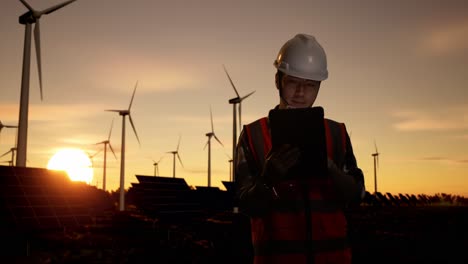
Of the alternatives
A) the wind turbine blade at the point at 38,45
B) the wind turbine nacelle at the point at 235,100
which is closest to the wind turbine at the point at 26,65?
the wind turbine blade at the point at 38,45

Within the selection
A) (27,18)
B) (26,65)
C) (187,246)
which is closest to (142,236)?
(187,246)

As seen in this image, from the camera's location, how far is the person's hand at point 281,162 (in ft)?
8.55

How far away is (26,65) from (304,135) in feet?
69.9

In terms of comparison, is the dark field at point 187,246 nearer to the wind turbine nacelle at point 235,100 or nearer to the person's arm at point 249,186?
the person's arm at point 249,186

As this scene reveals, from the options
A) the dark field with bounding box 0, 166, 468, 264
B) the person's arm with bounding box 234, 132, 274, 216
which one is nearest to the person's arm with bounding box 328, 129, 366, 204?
the person's arm with bounding box 234, 132, 274, 216

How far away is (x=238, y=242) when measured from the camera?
55.4 ft

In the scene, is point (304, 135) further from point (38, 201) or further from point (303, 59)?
Answer: point (38, 201)

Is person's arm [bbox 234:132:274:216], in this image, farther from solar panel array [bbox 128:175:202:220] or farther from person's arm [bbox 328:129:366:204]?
solar panel array [bbox 128:175:202:220]

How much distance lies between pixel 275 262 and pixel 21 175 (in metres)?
12.4

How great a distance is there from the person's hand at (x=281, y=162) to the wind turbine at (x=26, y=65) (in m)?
18.7

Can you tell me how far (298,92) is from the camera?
306 centimetres

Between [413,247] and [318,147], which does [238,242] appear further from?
[318,147]

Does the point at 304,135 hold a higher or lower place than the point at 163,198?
higher

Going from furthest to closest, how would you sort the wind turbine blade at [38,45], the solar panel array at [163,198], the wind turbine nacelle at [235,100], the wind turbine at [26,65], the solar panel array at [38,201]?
the wind turbine nacelle at [235,100]
the wind turbine blade at [38,45]
the wind turbine at [26,65]
the solar panel array at [163,198]
the solar panel array at [38,201]
